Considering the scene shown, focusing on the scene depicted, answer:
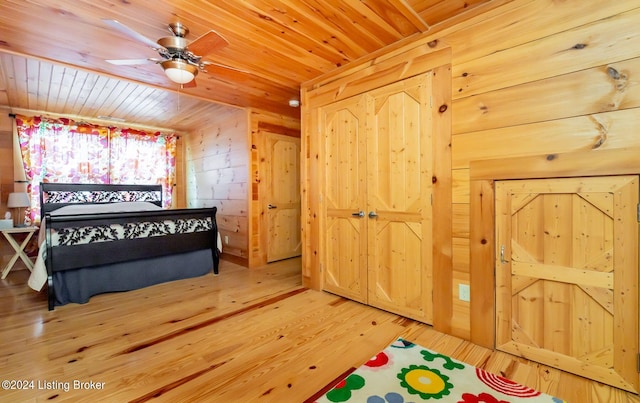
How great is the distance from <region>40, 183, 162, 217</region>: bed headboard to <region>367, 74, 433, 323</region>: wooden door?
4.52 meters

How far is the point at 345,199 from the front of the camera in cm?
288

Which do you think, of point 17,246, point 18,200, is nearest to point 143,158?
point 18,200

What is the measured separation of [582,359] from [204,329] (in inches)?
102

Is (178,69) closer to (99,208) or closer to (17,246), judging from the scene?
(99,208)

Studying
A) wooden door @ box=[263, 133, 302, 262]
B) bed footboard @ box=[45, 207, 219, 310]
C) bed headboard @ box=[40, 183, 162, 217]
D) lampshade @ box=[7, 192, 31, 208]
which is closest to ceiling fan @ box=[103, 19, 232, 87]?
bed footboard @ box=[45, 207, 219, 310]

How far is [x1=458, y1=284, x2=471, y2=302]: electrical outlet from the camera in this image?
2038 millimetres

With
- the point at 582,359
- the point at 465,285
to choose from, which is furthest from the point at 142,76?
the point at 582,359

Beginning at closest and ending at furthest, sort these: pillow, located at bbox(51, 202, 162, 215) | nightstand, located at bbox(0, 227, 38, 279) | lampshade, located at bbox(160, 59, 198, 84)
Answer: lampshade, located at bbox(160, 59, 198, 84) < nightstand, located at bbox(0, 227, 38, 279) < pillow, located at bbox(51, 202, 162, 215)

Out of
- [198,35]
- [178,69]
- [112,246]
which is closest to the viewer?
[178,69]

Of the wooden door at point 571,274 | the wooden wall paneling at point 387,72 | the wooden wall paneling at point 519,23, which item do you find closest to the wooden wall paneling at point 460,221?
the wooden door at point 571,274

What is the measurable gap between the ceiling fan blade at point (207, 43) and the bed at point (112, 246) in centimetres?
212

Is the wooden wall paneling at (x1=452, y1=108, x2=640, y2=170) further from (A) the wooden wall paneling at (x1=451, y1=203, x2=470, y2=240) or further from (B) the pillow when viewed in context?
(B) the pillow

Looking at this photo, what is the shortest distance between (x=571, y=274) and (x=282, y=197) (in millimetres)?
3796

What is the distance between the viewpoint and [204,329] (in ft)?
7.46
